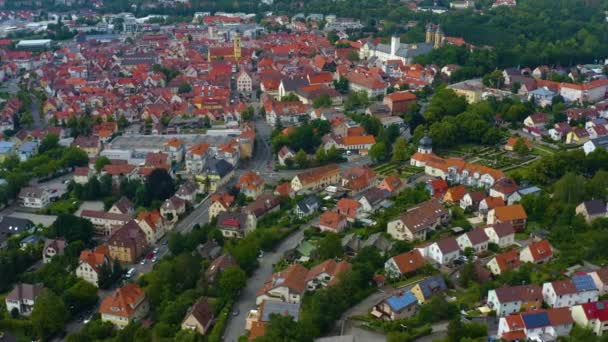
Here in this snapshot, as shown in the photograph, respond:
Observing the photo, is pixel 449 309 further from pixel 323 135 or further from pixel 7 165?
pixel 7 165

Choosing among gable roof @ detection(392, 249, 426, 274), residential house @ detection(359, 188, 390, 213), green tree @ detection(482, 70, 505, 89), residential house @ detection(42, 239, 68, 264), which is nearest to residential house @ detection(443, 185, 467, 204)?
residential house @ detection(359, 188, 390, 213)

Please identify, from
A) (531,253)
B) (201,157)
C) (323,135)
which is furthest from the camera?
(323,135)

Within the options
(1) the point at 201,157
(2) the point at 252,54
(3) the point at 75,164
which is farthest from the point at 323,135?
(2) the point at 252,54

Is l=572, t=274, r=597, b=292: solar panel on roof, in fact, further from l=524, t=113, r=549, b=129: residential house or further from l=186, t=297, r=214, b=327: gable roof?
l=524, t=113, r=549, b=129: residential house

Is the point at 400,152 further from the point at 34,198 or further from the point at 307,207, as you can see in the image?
the point at 34,198

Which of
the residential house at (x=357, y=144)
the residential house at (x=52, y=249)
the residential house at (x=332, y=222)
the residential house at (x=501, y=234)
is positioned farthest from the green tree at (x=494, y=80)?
the residential house at (x=52, y=249)

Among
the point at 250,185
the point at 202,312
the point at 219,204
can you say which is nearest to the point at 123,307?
the point at 202,312
